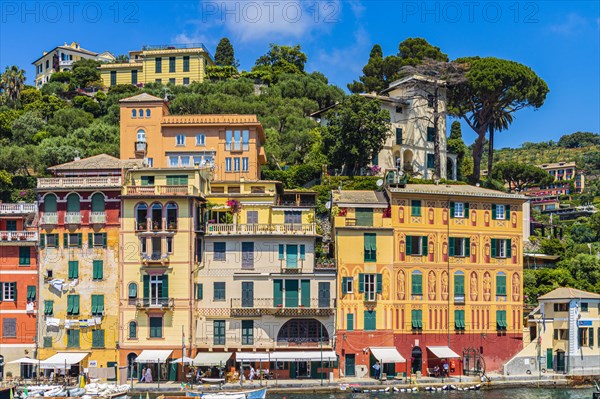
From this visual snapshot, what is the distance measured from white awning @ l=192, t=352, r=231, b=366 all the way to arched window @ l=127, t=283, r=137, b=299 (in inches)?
258

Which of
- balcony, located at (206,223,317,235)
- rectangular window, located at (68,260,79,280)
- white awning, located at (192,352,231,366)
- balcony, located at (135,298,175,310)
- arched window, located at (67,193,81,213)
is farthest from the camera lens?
balcony, located at (206,223,317,235)

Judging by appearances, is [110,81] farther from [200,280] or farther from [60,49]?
[200,280]

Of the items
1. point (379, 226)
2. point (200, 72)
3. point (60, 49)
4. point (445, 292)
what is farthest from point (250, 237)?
point (60, 49)

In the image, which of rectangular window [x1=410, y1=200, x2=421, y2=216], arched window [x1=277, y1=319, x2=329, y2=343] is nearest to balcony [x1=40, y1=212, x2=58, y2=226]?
arched window [x1=277, y1=319, x2=329, y2=343]

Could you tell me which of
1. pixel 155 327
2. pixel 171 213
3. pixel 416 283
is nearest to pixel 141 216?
pixel 171 213

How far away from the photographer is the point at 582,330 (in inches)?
2459

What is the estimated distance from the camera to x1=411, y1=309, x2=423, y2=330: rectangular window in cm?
6094

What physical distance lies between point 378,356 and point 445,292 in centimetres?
826

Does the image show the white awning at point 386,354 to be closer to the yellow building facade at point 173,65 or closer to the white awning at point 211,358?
the white awning at point 211,358

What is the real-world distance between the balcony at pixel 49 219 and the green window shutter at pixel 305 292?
19292 mm

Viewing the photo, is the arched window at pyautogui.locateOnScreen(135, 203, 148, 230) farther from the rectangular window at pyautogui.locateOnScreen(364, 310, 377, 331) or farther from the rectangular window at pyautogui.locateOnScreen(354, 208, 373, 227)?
the rectangular window at pyautogui.locateOnScreen(364, 310, 377, 331)

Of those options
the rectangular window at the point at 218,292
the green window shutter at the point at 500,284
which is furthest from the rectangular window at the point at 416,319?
the rectangular window at the point at 218,292

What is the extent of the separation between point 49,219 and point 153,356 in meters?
13.2

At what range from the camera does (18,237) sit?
196 feet
